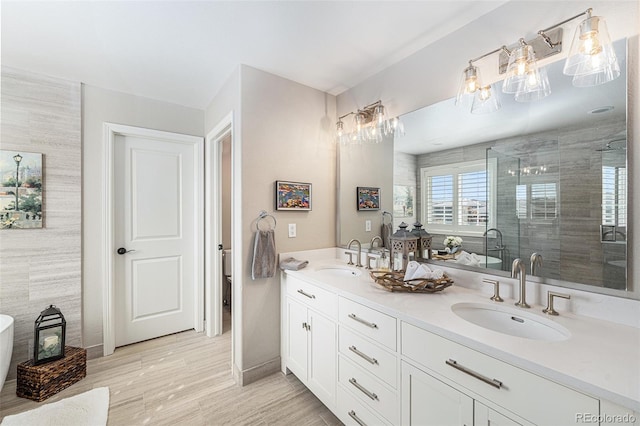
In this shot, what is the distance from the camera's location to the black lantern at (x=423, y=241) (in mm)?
1884

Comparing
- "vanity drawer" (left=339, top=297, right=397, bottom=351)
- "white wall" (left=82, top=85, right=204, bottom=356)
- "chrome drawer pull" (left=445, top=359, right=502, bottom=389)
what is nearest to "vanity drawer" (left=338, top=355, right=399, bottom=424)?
"vanity drawer" (left=339, top=297, right=397, bottom=351)

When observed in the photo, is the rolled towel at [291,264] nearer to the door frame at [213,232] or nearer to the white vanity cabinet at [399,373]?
the white vanity cabinet at [399,373]

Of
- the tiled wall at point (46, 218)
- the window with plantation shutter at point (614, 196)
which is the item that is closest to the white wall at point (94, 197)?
the tiled wall at point (46, 218)

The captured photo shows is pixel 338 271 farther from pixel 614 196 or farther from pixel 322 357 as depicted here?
pixel 614 196

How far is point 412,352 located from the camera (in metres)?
1.22

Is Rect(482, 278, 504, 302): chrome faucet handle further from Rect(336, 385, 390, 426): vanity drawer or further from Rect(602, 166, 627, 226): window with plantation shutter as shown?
Rect(336, 385, 390, 426): vanity drawer

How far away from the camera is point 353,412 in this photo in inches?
60.6

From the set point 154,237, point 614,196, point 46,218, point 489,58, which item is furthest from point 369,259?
point 46,218

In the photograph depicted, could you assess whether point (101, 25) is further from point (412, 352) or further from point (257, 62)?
point (412, 352)

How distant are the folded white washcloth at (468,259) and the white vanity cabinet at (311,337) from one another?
82 cm

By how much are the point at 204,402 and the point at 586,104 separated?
2.84 meters

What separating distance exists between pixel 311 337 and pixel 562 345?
1.38m

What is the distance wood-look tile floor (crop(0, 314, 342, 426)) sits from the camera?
1.77 m

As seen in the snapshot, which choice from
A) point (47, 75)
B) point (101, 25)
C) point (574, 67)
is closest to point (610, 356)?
point (574, 67)
